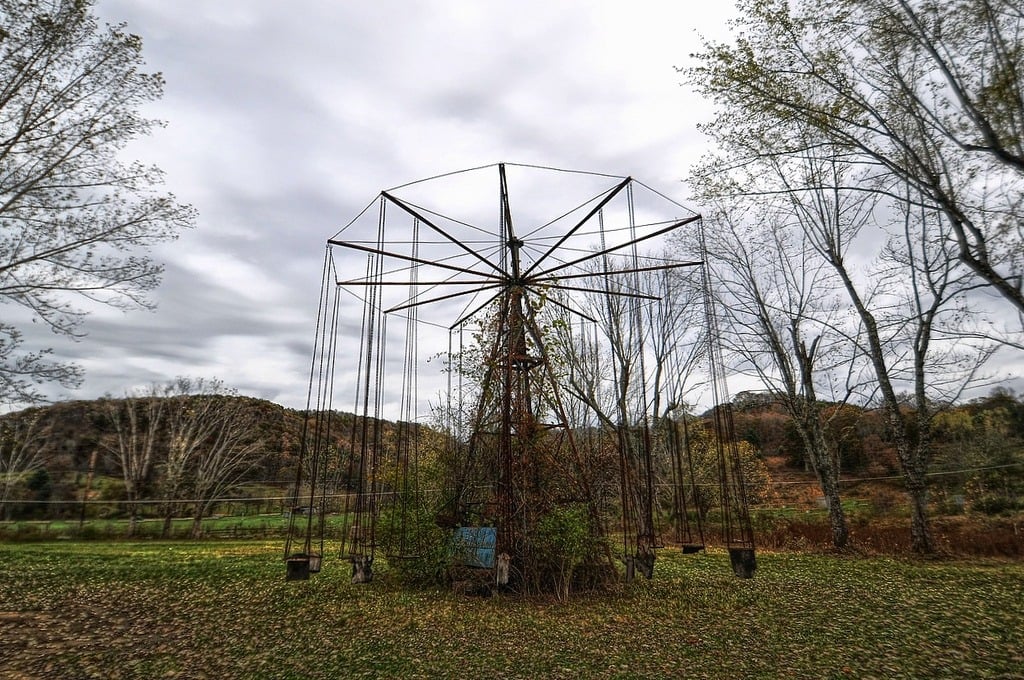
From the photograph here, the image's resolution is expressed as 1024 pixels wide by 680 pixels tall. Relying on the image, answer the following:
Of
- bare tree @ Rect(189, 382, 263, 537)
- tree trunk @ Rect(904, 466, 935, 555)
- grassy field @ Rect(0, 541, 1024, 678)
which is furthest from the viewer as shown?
bare tree @ Rect(189, 382, 263, 537)

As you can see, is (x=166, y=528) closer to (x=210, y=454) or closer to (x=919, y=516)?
(x=210, y=454)

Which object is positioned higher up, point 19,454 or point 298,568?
point 19,454

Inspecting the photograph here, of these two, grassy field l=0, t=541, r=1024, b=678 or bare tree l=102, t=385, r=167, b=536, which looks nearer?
grassy field l=0, t=541, r=1024, b=678

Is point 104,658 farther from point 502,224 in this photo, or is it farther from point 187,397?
point 187,397

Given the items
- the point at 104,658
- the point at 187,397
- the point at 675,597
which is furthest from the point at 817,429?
the point at 187,397

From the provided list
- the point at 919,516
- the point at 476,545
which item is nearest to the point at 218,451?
the point at 476,545

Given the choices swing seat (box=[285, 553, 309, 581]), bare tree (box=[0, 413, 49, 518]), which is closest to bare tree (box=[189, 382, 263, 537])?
bare tree (box=[0, 413, 49, 518])

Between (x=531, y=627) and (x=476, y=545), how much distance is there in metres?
2.29

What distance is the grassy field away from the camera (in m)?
5.96

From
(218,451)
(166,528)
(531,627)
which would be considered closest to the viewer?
(531,627)

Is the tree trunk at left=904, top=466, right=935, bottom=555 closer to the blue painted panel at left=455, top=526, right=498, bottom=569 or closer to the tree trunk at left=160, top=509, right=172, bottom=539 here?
the blue painted panel at left=455, top=526, right=498, bottom=569

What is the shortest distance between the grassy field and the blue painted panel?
65cm

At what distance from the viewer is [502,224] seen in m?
8.34

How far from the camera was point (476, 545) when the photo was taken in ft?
31.3
